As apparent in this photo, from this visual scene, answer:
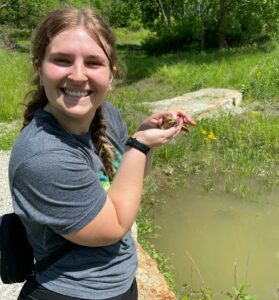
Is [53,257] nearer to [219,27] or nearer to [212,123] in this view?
[212,123]

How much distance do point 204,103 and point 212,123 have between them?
4.66 ft

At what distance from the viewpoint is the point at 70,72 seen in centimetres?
142

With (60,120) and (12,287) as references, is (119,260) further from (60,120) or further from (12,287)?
(12,287)

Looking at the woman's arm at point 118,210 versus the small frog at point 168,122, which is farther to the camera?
the small frog at point 168,122

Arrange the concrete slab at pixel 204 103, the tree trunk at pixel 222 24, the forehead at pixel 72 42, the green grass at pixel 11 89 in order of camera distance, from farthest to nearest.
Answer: the tree trunk at pixel 222 24 → the concrete slab at pixel 204 103 → the green grass at pixel 11 89 → the forehead at pixel 72 42

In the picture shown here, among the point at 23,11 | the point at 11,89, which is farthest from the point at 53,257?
the point at 23,11

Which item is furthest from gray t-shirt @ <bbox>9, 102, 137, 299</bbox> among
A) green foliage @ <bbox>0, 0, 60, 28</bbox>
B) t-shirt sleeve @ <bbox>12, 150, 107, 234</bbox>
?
green foliage @ <bbox>0, 0, 60, 28</bbox>

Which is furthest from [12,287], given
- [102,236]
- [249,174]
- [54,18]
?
[249,174]

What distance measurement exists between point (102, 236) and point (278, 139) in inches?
240

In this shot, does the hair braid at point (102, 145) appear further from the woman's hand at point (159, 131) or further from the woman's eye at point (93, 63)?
the woman's eye at point (93, 63)

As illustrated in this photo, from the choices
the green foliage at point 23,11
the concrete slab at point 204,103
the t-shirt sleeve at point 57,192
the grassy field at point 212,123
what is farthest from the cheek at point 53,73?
the green foliage at point 23,11

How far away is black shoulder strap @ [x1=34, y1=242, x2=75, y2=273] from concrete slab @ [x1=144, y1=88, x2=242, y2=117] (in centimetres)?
699

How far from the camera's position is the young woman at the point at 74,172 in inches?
51.9

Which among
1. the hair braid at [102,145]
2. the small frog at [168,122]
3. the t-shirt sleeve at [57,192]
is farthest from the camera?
the small frog at [168,122]
